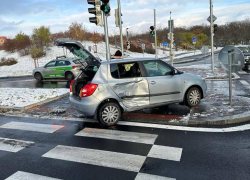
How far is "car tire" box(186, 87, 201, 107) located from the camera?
7.57 m

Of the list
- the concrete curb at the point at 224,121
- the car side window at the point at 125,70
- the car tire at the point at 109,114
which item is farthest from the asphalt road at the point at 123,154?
the car side window at the point at 125,70

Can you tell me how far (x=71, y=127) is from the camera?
666 centimetres

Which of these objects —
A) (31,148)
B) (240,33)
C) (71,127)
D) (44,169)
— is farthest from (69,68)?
(240,33)

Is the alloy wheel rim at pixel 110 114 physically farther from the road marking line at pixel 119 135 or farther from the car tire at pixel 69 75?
the car tire at pixel 69 75

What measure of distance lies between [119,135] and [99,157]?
4.14ft

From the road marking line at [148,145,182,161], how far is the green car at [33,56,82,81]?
1324 cm

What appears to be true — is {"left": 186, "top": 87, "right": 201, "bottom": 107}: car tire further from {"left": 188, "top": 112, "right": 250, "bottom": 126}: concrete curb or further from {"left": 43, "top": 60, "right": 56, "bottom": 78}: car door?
{"left": 43, "top": 60, "right": 56, "bottom": 78}: car door

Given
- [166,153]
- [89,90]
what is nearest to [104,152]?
[166,153]

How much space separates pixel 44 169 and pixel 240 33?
7700 centimetres

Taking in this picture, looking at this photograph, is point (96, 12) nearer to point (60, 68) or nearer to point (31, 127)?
point (31, 127)

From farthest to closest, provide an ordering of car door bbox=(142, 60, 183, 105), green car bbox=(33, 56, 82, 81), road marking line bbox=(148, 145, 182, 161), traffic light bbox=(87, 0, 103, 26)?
green car bbox=(33, 56, 82, 81)
traffic light bbox=(87, 0, 103, 26)
car door bbox=(142, 60, 183, 105)
road marking line bbox=(148, 145, 182, 161)

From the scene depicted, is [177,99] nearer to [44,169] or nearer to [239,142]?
[239,142]

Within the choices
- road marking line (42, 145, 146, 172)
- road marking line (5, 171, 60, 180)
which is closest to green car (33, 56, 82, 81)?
road marking line (42, 145, 146, 172)

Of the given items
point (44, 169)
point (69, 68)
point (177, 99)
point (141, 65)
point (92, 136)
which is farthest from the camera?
point (69, 68)
